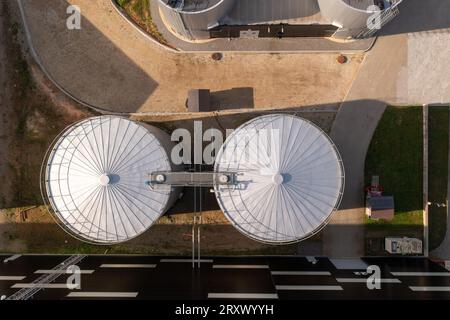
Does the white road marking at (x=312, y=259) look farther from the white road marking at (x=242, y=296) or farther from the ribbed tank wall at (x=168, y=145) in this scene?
the ribbed tank wall at (x=168, y=145)

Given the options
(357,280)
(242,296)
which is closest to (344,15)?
(357,280)

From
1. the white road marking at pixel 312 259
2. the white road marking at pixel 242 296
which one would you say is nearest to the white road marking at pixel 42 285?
the white road marking at pixel 242 296

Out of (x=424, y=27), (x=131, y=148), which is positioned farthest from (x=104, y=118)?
(x=424, y=27)

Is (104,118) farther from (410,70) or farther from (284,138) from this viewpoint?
(410,70)

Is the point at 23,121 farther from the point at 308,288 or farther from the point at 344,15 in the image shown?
the point at 344,15

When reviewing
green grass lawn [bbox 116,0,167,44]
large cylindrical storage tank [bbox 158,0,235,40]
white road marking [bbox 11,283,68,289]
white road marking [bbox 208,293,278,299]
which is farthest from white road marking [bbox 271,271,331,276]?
green grass lawn [bbox 116,0,167,44]
